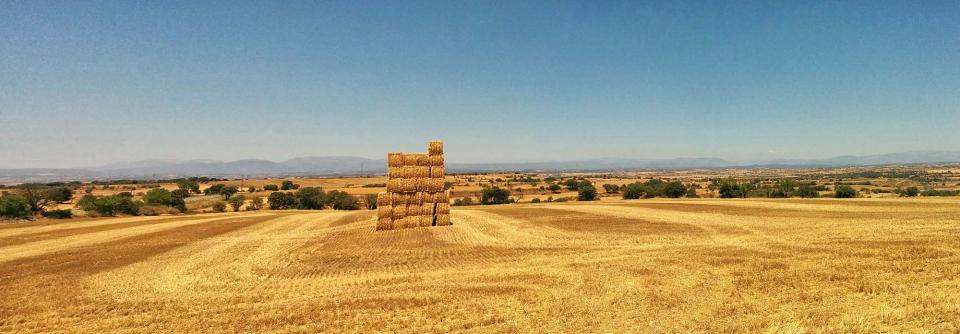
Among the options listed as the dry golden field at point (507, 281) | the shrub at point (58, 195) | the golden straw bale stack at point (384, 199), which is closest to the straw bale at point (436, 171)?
the golden straw bale stack at point (384, 199)

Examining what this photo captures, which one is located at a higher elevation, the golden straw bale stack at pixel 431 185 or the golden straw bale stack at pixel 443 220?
the golden straw bale stack at pixel 431 185

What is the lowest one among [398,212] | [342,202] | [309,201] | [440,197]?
[342,202]

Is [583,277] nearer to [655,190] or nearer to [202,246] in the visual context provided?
[202,246]

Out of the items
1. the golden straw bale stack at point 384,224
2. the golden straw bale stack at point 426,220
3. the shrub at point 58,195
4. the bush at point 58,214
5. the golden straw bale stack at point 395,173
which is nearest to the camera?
the golden straw bale stack at point 384,224

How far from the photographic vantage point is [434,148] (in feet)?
93.2

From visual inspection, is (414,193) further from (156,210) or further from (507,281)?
(156,210)

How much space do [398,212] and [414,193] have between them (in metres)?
1.58

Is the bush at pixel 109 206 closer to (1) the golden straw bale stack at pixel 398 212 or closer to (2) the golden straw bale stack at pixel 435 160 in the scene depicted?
(1) the golden straw bale stack at pixel 398 212

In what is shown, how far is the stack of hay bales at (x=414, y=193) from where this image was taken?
2670 centimetres

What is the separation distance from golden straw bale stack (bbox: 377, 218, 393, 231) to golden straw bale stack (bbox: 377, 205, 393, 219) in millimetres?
210

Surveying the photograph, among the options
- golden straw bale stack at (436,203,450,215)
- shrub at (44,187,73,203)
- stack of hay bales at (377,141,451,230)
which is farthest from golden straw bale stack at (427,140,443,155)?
shrub at (44,187,73,203)

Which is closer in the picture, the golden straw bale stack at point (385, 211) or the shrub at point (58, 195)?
the golden straw bale stack at point (385, 211)

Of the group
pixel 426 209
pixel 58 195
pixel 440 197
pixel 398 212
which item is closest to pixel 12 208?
pixel 58 195

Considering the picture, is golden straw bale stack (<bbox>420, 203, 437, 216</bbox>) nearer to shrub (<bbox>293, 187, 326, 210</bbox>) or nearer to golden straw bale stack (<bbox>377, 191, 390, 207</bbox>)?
golden straw bale stack (<bbox>377, 191, 390, 207</bbox>)
